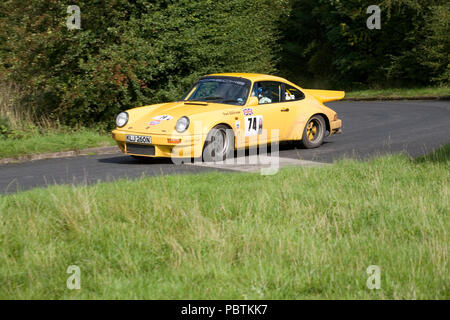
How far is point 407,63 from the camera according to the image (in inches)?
1328

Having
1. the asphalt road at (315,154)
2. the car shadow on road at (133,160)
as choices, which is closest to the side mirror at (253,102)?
the asphalt road at (315,154)

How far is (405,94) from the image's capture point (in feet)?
96.8

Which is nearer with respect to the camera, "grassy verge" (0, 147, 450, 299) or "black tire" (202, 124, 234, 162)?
"grassy verge" (0, 147, 450, 299)

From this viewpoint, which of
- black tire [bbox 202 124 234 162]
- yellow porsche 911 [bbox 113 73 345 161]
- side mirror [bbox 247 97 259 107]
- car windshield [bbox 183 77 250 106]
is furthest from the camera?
car windshield [bbox 183 77 250 106]

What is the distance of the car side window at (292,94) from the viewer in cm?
1258

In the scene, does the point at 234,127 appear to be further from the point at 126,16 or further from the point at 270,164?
the point at 126,16

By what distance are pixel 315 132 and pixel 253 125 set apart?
209 centimetres

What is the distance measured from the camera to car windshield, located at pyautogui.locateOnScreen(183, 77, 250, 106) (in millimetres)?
11711

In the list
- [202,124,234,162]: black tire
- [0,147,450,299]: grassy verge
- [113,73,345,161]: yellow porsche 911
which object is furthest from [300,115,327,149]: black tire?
[0,147,450,299]: grassy verge

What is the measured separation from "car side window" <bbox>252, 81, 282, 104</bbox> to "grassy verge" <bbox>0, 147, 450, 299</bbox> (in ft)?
12.1

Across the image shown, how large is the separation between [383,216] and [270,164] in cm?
422

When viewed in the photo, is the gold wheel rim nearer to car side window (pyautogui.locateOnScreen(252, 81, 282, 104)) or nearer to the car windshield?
car side window (pyautogui.locateOnScreen(252, 81, 282, 104))

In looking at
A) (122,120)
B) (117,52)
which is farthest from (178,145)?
(117,52)
